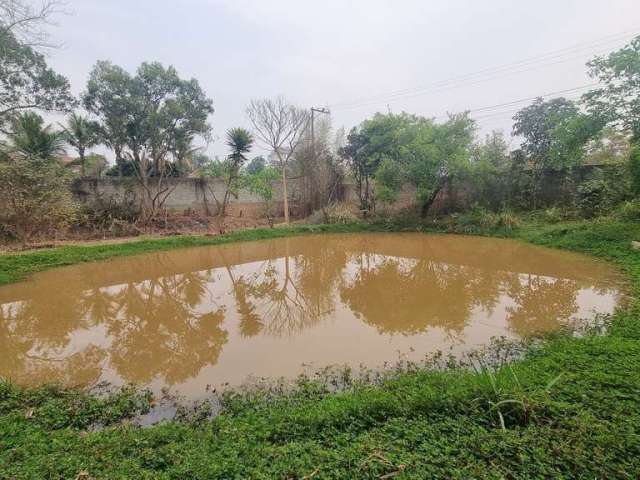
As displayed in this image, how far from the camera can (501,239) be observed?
9969mm

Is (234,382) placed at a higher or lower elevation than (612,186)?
lower

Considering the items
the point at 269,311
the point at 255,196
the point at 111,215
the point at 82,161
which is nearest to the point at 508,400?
the point at 269,311

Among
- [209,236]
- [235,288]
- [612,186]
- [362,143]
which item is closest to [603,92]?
[612,186]

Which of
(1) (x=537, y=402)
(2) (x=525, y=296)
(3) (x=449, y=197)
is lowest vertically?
(2) (x=525, y=296)

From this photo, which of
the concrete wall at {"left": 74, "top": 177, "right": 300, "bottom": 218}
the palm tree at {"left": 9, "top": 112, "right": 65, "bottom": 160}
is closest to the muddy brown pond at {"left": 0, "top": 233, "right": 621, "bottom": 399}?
the concrete wall at {"left": 74, "top": 177, "right": 300, "bottom": 218}

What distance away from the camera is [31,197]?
8.47m

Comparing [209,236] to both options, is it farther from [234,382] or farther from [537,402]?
[537,402]

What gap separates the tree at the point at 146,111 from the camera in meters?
10.5

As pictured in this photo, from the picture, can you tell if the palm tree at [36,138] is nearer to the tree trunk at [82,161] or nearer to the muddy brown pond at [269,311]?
the tree trunk at [82,161]

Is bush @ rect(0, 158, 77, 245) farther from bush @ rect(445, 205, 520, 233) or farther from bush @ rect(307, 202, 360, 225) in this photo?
bush @ rect(445, 205, 520, 233)

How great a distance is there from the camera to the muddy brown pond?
10.9 feet

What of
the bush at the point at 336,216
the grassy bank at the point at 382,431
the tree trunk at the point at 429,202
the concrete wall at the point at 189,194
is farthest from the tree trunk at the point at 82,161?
the tree trunk at the point at 429,202

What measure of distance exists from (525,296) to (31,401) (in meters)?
6.13

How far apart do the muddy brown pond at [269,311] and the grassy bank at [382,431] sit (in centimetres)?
63
